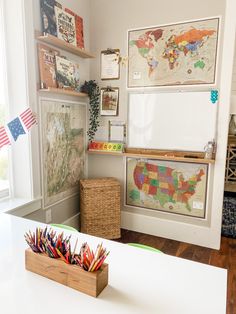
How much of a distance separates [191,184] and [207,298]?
6.09 feet

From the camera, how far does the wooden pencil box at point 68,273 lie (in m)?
0.86

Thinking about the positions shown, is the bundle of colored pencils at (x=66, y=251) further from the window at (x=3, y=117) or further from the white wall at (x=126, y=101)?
the white wall at (x=126, y=101)

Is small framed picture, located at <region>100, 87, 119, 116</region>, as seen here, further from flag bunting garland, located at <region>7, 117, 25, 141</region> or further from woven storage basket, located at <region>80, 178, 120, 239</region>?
flag bunting garland, located at <region>7, 117, 25, 141</region>

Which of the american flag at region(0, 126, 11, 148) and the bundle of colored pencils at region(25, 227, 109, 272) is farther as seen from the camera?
the american flag at region(0, 126, 11, 148)

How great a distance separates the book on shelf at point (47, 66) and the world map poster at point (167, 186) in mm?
1219

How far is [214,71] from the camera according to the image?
240 cm

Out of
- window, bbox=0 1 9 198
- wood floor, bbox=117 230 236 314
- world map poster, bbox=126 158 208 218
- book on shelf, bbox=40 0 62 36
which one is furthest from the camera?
world map poster, bbox=126 158 208 218

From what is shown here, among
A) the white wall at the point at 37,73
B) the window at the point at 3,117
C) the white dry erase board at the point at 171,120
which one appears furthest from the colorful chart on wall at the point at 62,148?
the white dry erase board at the point at 171,120

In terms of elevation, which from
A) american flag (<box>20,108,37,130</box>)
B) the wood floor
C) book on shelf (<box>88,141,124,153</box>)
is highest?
american flag (<box>20,108,37,130</box>)

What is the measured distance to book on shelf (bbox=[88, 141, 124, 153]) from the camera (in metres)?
2.86

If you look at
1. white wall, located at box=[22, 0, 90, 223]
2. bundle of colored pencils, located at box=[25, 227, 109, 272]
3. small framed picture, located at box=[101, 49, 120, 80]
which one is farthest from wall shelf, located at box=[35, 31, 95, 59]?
bundle of colored pencils, located at box=[25, 227, 109, 272]

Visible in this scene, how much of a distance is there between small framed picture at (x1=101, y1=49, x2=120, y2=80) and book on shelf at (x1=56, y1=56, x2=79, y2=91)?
0.33 m

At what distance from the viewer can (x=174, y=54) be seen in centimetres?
253

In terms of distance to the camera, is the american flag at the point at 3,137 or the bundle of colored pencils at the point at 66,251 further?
the american flag at the point at 3,137
